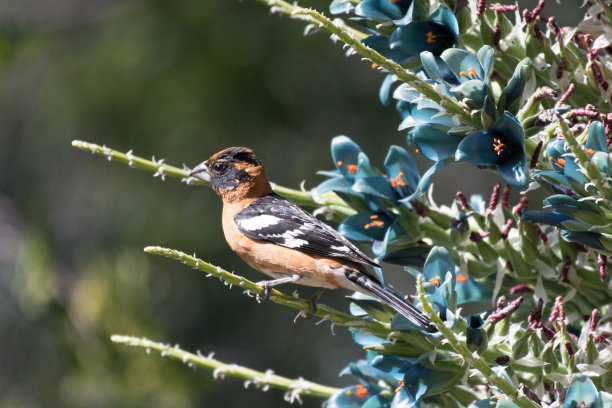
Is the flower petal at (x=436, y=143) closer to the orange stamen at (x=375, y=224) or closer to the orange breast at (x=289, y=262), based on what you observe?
the orange stamen at (x=375, y=224)

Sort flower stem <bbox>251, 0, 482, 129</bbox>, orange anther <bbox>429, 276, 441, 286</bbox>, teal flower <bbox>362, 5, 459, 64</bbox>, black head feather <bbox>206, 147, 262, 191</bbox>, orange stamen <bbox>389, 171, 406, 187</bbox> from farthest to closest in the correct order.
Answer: black head feather <bbox>206, 147, 262, 191</bbox> → orange stamen <bbox>389, 171, 406, 187</bbox> → teal flower <bbox>362, 5, 459, 64</bbox> → orange anther <bbox>429, 276, 441, 286</bbox> → flower stem <bbox>251, 0, 482, 129</bbox>

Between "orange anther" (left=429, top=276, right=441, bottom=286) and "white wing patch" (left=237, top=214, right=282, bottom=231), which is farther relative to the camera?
"white wing patch" (left=237, top=214, right=282, bottom=231)


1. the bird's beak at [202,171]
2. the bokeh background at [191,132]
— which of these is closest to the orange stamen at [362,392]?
the bird's beak at [202,171]

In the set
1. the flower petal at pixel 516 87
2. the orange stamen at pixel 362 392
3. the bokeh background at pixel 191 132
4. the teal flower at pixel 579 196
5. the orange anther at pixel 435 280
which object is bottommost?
the bokeh background at pixel 191 132

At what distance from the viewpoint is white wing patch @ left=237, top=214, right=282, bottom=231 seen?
247cm

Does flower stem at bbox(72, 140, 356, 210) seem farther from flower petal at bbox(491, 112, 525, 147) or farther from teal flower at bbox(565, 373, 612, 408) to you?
teal flower at bbox(565, 373, 612, 408)

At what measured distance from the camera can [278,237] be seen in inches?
94.2

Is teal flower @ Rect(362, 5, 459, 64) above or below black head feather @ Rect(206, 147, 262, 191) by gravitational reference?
above

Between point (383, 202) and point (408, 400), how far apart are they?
0.53 meters

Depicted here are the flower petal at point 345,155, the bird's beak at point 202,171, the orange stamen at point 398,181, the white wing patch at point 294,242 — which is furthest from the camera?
the bird's beak at point 202,171

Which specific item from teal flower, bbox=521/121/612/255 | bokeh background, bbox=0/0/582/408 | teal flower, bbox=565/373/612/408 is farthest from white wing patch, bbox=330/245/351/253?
bokeh background, bbox=0/0/582/408

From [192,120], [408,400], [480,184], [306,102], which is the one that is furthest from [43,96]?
[408,400]

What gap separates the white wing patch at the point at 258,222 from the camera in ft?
8.11

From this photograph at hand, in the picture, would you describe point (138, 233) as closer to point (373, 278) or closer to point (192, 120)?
point (192, 120)
